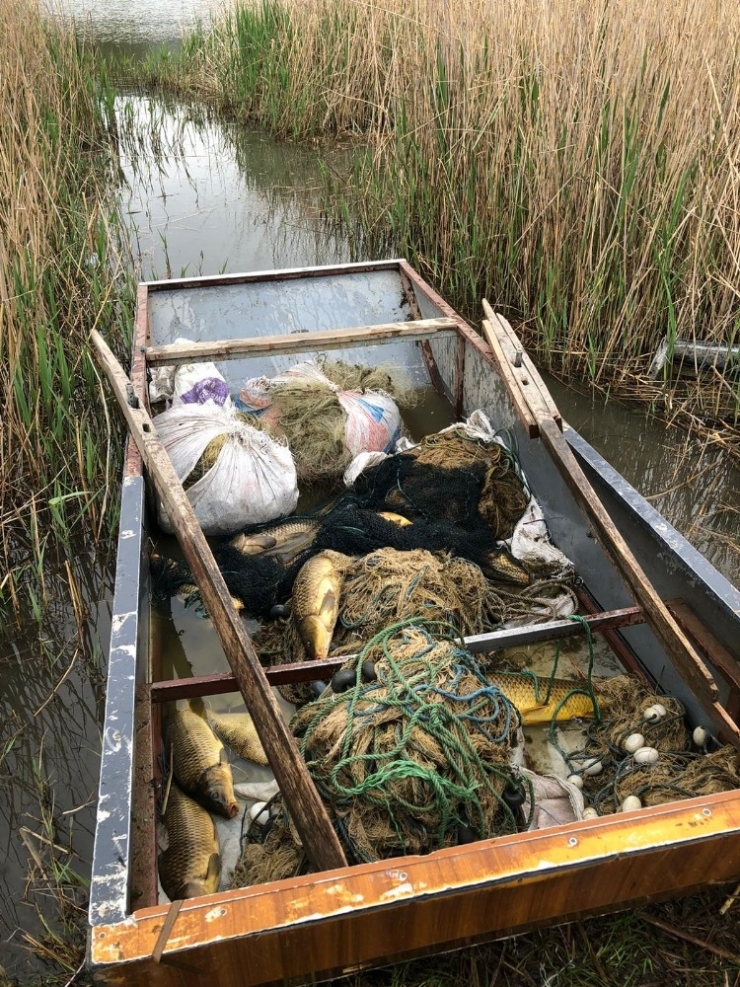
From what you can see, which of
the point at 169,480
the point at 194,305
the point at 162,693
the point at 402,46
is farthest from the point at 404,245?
the point at 162,693

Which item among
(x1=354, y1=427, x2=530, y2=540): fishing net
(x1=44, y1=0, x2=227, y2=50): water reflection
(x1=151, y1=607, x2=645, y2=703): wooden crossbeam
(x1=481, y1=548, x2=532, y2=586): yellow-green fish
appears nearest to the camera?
(x1=151, y1=607, x2=645, y2=703): wooden crossbeam

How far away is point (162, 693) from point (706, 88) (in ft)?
13.5

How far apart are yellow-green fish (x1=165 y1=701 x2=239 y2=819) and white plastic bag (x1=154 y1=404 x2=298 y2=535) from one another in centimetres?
101

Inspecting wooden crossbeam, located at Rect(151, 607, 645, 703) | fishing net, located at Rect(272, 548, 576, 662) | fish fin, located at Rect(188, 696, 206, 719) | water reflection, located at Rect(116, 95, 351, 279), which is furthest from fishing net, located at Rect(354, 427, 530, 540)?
water reflection, located at Rect(116, 95, 351, 279)

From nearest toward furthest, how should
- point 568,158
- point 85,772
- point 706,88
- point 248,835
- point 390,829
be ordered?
point 390,829
point 248,835
point 85,772
point 706,88
point 568,158

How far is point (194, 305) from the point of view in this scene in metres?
4.70

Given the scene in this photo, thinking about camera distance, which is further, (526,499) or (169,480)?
(526,499)

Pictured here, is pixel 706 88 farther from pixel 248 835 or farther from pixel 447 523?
pixel 248 835

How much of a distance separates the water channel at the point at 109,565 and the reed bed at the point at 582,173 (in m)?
0.47

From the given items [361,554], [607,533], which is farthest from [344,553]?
[607,533]

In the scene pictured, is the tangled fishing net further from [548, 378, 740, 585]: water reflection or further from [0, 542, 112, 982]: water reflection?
[548, 378, 740, 585]: water reflection

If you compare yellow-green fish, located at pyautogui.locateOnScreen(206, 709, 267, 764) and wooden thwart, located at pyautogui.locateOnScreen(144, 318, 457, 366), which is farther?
wooden thwart, located at pyautogui.locateOnScreen(144, 318, 457, 366)

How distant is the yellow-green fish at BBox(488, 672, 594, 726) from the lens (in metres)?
2.53

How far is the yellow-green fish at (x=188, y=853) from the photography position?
6.69ft
